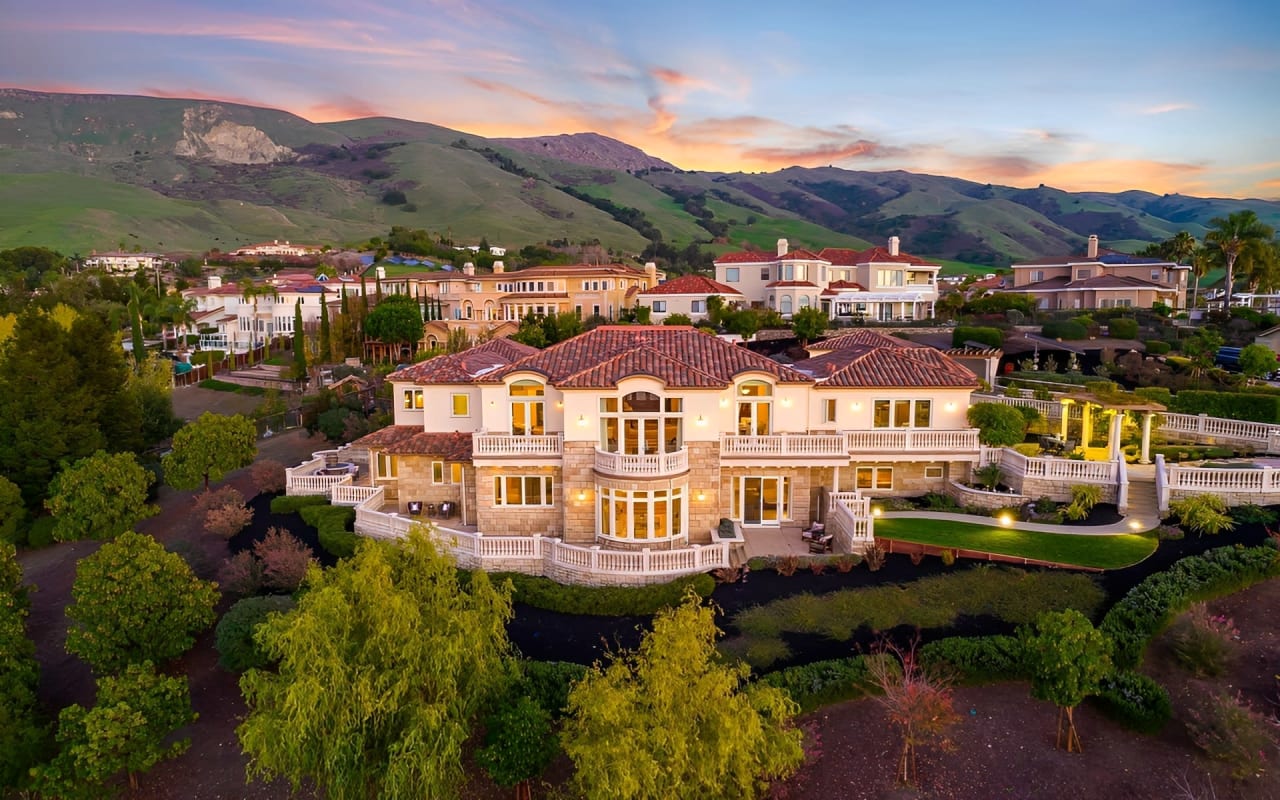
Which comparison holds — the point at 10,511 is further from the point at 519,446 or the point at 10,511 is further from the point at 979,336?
the point at 979,336

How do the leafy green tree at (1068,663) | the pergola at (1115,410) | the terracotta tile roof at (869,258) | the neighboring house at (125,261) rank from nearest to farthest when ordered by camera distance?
the leafy green tree at (1068,663) < the pergola at (1115,410) < the terracotta tile roof at (869,258) < the neighboring house at (125,261)

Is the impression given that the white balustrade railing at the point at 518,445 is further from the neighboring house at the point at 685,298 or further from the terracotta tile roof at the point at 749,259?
the terracotta tile roof at the point at 749,259

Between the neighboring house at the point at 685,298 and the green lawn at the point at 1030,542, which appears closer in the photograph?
the green lawn at the point at 1030,542

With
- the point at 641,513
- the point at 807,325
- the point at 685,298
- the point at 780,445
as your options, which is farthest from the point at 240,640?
the point at 685,298

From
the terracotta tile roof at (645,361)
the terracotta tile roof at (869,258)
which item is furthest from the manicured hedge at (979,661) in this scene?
the terracotta tile roof at (869,258)

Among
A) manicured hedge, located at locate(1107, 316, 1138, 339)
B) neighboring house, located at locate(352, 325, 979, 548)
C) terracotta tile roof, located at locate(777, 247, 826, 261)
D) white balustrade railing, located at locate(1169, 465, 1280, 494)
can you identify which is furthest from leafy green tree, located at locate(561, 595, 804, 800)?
terracotta tile roof, located at locate(777, 247, 826, 261)
